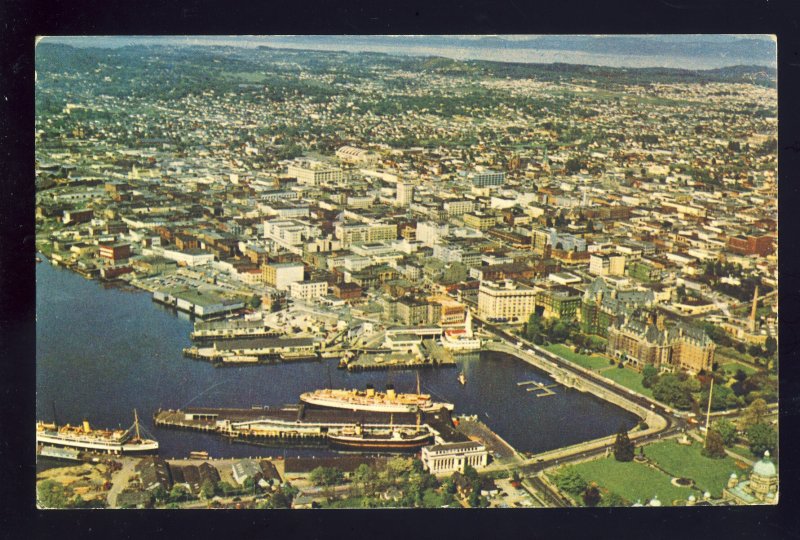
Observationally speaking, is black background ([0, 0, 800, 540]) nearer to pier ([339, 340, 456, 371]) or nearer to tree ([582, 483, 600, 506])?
tree ([582, 483, 600, 506])

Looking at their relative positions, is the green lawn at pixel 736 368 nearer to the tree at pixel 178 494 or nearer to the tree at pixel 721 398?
the tree at pixel 721 398

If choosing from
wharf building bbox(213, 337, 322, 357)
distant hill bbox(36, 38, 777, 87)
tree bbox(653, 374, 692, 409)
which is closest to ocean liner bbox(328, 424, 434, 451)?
wharf building bbox(213, 337, 322, 357)

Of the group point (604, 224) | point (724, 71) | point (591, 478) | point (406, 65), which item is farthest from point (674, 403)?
point (406, 65)

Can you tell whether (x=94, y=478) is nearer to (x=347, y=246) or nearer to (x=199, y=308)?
(x=199, y=308)

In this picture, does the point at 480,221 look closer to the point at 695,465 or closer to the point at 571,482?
the point at 571,482
